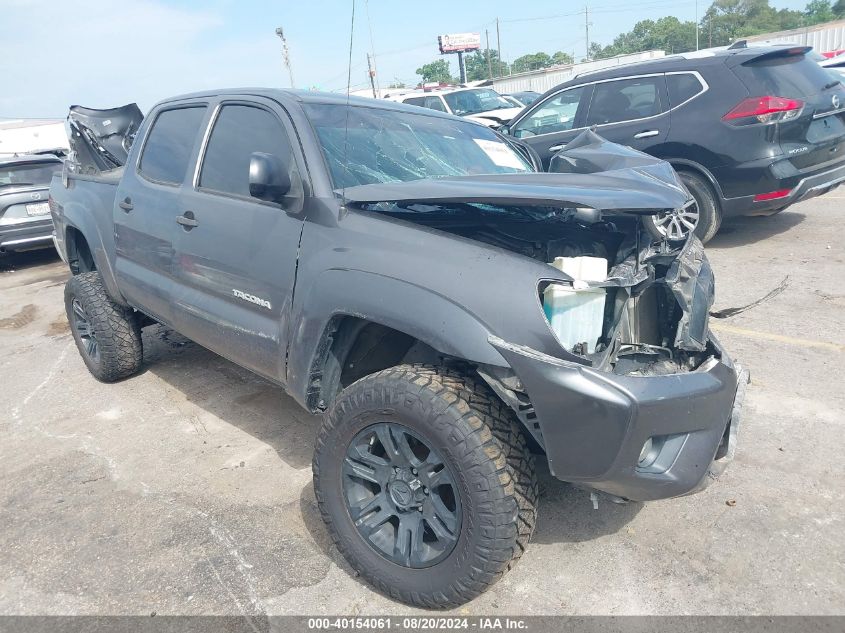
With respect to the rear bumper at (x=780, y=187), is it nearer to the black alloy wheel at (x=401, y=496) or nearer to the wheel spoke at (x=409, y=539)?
the black alloy wheel at (x=401, y=496)

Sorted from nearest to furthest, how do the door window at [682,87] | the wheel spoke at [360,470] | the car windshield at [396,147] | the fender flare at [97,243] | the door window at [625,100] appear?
1. the wheel spoke at [360,470]
2. the car windshield at [396,147]
3. the fender flare at [97,243]
4. the door window at [682,87]
5. the door window at [625,100]

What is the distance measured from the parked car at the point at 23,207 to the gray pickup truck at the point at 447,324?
7251mm

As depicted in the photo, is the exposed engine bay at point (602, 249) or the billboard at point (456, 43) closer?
the exposed engine bay at point (602, 249)

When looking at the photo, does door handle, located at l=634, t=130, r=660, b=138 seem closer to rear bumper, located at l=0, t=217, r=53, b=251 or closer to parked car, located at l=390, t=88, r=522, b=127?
parked car, located at l=390, t=88, r=522, b=127

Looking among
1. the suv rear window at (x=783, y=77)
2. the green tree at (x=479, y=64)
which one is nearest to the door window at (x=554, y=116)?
the suv rear window at (x=783, y=77)

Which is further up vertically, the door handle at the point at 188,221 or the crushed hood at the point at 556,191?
the crushed hood at the point at 556,191

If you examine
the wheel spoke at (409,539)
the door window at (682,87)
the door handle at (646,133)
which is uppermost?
the door window at (682,87)

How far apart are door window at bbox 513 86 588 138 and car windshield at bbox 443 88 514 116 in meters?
6.26

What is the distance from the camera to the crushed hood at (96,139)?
19.2 feet

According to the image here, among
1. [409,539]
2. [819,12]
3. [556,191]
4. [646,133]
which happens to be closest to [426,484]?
[409,539]

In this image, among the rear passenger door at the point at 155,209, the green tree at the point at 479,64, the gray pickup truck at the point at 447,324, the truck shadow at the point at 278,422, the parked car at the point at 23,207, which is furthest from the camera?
the green tree at the point at 479,64

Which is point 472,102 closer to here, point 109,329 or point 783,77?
point 783,77

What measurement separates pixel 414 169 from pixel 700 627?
221 cm

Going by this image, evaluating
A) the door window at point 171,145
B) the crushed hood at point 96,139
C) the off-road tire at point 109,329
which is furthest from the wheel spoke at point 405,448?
the crushed hood at point 96,139
